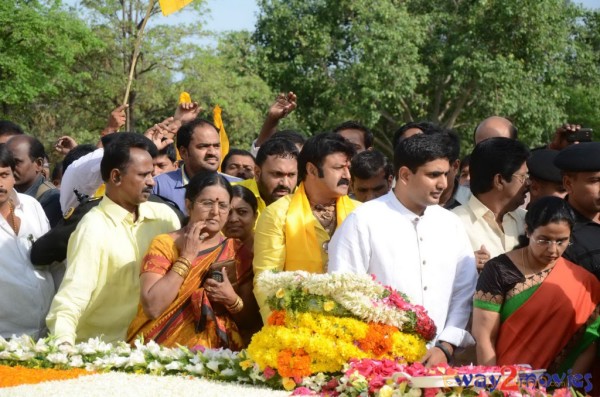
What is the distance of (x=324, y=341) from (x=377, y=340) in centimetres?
26

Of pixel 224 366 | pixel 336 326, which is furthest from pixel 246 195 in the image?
pixel 336 326

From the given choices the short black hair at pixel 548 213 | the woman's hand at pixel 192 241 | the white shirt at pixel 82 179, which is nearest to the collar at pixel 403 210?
the short black hair at pixel 548 213

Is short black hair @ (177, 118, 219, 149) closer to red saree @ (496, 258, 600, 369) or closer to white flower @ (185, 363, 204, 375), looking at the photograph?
white flower @ (185, 363, 204, 375)

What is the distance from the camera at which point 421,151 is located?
16.9 feet

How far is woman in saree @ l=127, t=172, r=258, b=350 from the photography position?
17.9ft

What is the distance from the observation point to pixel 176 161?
31.2 feet

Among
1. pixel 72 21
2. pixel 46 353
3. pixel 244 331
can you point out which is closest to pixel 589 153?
pixel 244 331

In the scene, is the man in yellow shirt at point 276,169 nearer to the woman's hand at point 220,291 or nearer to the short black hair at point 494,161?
the woman's hand at point 220,291

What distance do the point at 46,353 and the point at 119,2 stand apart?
1102 inches

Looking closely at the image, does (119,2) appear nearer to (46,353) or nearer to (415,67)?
(415,67)

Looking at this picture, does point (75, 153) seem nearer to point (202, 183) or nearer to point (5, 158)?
point (5, 158)

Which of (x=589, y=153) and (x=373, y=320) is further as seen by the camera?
(x=589, y=153)

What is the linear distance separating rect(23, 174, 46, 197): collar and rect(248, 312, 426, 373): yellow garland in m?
3.58

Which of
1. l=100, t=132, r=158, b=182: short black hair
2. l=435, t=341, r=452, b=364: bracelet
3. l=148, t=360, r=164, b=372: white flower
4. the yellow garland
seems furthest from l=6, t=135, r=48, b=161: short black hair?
l=435, t=341, r=452, b=364: bracelet
